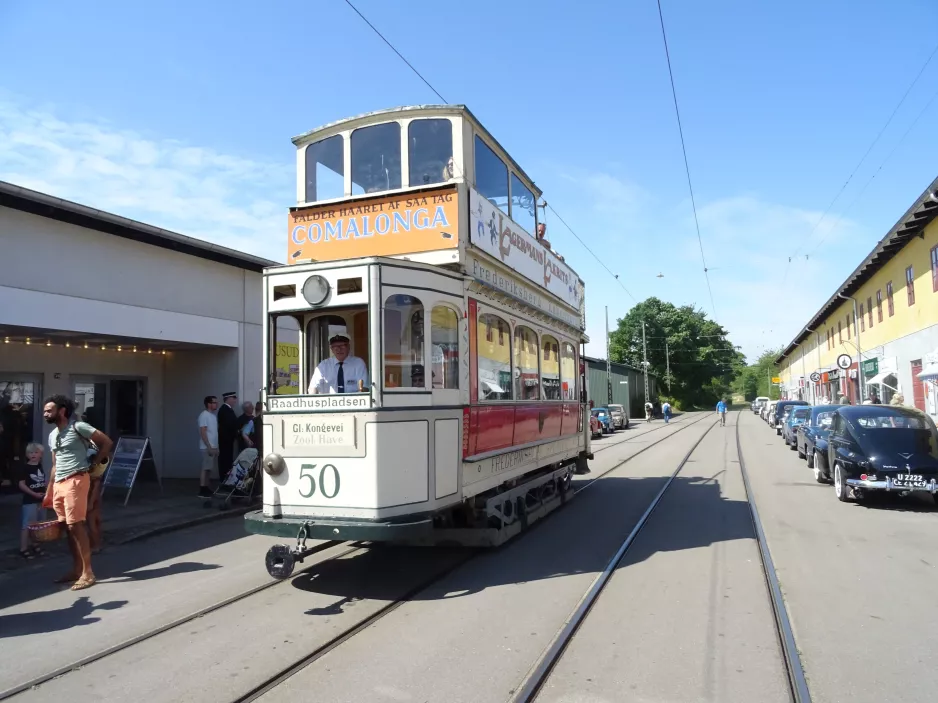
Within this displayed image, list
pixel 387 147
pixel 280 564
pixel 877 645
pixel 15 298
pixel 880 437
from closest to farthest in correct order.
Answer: pixel 877 645 < pixel 280 564 < pixel 387 147 < pixel 15 298 < pixel 880 437

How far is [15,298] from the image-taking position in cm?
965

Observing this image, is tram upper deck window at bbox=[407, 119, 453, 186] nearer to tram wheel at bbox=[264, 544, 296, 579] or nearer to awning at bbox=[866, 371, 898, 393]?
tram wheel at bbox=[264, 544, 296, 579]

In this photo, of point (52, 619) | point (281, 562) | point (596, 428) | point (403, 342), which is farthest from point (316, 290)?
point (596, 428)

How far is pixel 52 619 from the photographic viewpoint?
18.2 feet

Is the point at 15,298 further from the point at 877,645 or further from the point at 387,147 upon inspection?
the point at 877,645

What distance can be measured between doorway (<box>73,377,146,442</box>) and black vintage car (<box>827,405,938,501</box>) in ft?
40.3

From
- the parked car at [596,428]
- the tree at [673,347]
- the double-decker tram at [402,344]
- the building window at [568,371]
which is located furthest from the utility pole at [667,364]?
the double-decker tram at [402,344]

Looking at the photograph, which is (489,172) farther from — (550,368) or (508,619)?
(508,619)

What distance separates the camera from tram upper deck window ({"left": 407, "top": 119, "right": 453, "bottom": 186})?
7.17 metres

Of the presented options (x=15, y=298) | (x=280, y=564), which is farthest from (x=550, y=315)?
(x=15, y=298)

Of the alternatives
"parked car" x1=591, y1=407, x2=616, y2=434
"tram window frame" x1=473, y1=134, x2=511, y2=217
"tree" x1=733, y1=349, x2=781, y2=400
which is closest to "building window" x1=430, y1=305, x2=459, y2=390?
"tram window frame" x1=473, y1=134, x2=511, y2=217

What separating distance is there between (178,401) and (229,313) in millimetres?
2179

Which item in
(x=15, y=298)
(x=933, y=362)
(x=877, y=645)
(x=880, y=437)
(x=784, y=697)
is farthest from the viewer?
(x=933, y=362)

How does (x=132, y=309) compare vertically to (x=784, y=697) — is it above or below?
above
